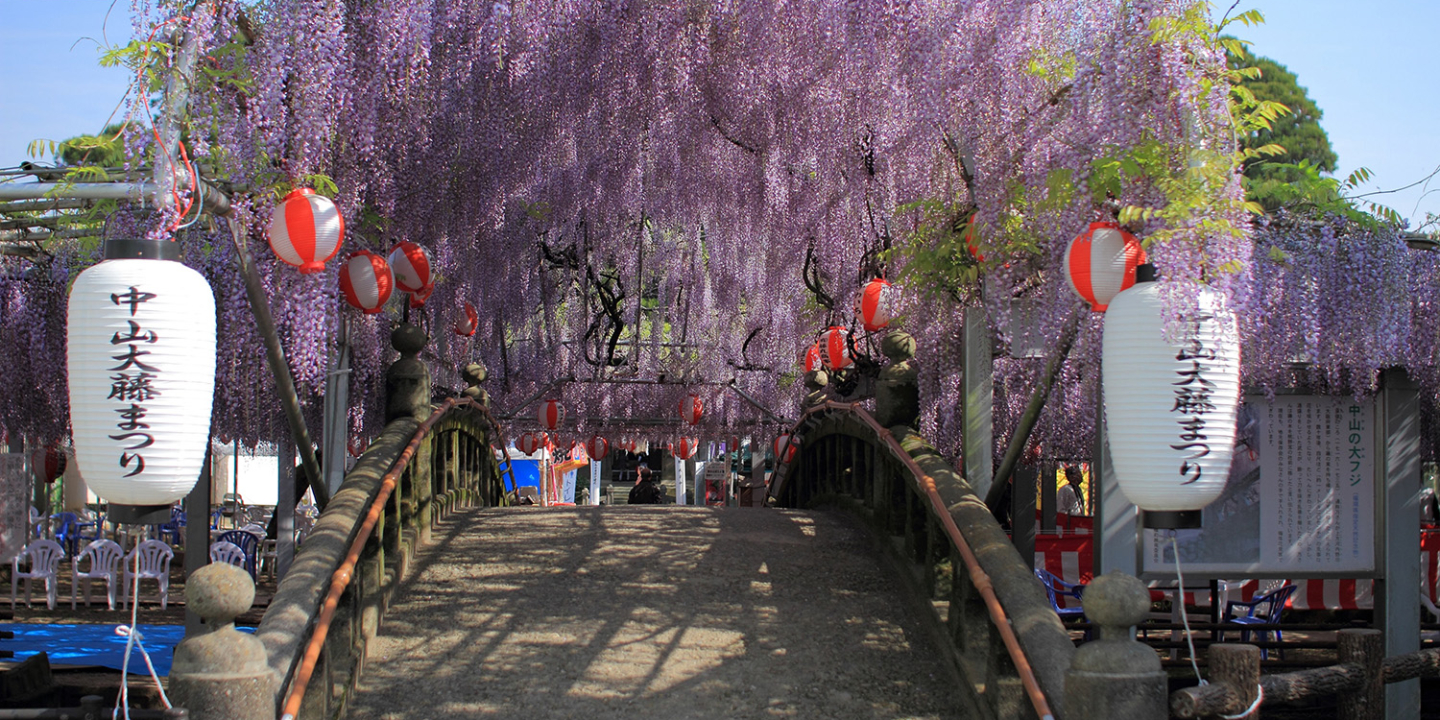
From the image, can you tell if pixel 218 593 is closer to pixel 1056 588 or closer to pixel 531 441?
pixel 1056 588

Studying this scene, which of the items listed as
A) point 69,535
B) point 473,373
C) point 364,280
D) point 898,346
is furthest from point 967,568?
point 69,535

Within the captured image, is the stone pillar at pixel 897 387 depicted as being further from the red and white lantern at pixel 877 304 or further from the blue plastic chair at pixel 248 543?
the blue plastic chair at pixel 248 543

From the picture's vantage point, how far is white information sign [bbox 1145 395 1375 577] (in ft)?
18.9

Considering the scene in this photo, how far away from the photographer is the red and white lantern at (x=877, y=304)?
719cm

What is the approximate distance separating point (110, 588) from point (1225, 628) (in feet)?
32.2

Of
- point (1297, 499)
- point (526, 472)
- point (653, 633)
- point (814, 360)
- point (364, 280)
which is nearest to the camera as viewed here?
point (653, 633)

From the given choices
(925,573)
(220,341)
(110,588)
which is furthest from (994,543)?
(110,588)

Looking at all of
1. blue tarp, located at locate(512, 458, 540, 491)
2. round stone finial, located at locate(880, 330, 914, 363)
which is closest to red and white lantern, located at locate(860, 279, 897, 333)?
round stone finial, located at locate(880, 330, 914, 363)

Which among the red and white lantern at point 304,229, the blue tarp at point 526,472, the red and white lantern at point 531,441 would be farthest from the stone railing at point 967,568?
the blue tarp at point 526,472

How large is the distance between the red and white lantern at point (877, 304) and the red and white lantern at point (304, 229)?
376cm

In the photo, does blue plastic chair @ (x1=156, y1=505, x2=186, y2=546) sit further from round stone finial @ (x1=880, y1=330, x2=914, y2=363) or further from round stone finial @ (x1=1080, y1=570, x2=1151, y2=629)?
round stone finial @ (x1=1080, y1=570, x2=1151, y2=629)

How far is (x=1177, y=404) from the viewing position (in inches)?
137

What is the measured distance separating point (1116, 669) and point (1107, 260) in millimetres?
1536

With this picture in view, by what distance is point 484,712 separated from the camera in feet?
13.7
